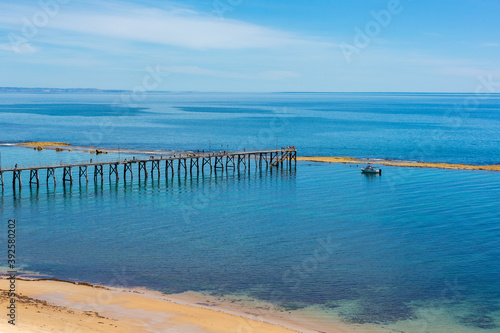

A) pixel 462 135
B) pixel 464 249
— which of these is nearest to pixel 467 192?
pixel 464 249

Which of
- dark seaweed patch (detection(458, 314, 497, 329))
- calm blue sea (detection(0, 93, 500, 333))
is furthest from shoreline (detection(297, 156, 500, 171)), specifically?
dark seaweed patch (detection(458, 314, 497, 329))

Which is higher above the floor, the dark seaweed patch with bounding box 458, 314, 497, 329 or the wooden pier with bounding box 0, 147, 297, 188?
the wooden pier with bounding box 0, 147, 297, 188

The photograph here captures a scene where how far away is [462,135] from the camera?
153750 millimetres

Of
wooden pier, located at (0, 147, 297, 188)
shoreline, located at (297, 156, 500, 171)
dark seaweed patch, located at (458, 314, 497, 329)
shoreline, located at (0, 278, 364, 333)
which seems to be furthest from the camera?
shoreline, located at (297, 156, 500, 171)

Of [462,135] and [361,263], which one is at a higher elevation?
[462,135]

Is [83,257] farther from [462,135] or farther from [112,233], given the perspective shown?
[462,135]

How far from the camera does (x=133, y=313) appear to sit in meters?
30.0

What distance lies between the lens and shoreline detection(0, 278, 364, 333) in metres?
27.7

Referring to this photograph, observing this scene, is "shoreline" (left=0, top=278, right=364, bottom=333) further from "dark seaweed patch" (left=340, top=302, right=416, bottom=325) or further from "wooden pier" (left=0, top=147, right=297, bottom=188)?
"wooden pier" (left=0, top=147, right=297, bottom=188)

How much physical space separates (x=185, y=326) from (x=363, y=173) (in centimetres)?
5851

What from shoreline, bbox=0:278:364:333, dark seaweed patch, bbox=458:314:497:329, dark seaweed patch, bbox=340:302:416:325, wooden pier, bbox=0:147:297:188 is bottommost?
dark seaweed patch, bbox=458:314:497:329

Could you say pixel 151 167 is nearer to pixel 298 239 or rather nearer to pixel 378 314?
pixel 298 239

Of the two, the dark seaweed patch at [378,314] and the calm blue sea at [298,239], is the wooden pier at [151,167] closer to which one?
the calm blue sea at [298,239]

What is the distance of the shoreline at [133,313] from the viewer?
90.8 ft
